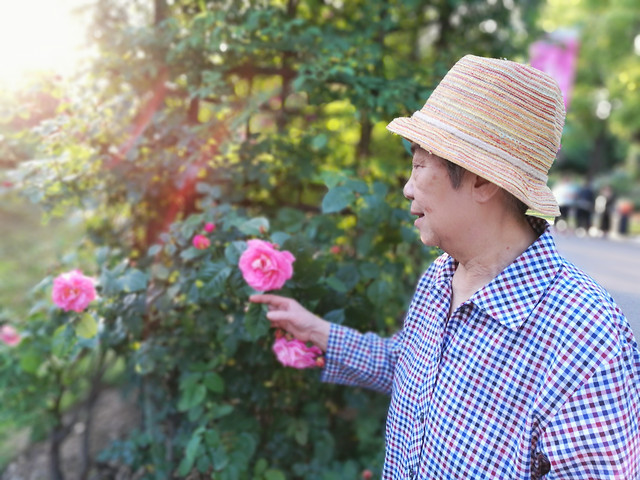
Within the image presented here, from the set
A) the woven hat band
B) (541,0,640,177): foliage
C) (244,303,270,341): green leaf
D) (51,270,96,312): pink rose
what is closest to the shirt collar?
the woven hat band

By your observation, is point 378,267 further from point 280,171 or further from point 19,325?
point 19,325

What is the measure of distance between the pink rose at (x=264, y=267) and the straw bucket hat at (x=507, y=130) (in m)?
0.61

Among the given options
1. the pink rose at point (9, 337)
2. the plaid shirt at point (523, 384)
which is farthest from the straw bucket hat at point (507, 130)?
the pink rose at point (9, 337)

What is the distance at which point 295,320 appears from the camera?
1549 millimetres

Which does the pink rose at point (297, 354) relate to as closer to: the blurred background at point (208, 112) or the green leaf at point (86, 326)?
the blurred background at point (208, 112)

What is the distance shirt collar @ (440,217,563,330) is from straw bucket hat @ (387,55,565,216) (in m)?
0.09

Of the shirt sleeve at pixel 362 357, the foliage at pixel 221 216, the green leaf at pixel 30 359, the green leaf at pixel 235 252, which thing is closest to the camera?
the shirt sleeve at pixel 362 357

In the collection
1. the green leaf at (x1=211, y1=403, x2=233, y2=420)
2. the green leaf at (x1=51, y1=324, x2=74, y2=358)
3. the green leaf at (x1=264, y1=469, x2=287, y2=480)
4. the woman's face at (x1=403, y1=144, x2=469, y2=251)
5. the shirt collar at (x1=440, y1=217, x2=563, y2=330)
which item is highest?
the woman's face at (x1=403, y1=144, x2=469, y2=251)

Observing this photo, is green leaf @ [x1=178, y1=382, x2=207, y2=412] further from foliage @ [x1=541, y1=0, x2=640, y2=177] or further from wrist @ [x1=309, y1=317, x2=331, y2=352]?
foliage @ [x1=541, y1=0, x2=640, y2=177]

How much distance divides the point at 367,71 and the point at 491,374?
63.2 inches

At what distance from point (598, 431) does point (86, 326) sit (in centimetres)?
155

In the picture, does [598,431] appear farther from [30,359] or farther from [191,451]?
[30,359]

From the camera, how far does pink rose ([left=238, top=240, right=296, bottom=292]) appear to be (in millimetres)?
1487

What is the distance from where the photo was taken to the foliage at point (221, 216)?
1889 millimetres
